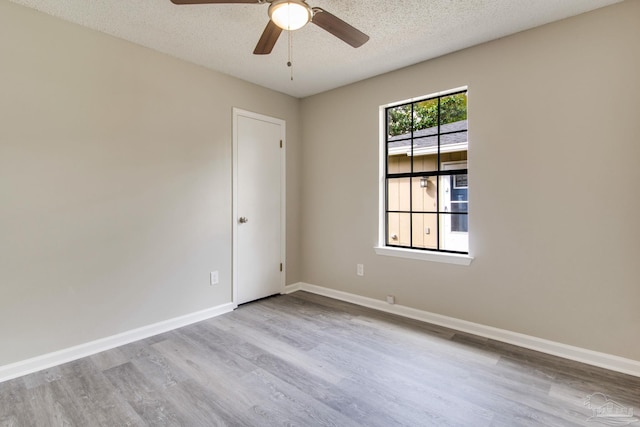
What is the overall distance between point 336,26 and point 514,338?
2683 mm

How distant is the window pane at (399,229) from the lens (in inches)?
129

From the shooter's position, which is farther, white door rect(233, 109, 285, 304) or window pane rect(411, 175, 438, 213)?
white door rect(233, 109, 285, 304)

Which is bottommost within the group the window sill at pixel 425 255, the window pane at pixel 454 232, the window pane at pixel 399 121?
the window sill at pixel 425 255

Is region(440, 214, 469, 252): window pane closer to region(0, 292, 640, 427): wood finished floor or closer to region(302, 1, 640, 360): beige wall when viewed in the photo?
region(302, 1, 640, 360): beige wall

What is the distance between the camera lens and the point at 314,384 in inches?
79.3

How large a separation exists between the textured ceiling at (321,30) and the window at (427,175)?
1.65 ft

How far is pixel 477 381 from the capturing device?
202 cm

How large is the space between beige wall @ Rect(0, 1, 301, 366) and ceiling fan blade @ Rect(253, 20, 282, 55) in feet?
4.27

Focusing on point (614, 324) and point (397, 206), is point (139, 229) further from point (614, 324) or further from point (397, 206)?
point (614, 324)

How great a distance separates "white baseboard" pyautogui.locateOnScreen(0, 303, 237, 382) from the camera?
6.96ft

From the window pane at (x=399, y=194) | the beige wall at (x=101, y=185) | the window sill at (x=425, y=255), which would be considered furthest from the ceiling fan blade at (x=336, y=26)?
the window sill at (x=425, y=255)

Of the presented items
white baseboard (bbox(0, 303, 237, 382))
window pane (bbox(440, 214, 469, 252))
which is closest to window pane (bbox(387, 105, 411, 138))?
window pane (bbox(440, 214, 469, 252))

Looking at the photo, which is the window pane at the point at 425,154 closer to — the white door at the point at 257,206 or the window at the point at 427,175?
the window at the point at 427,175

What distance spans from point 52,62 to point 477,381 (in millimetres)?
3700
